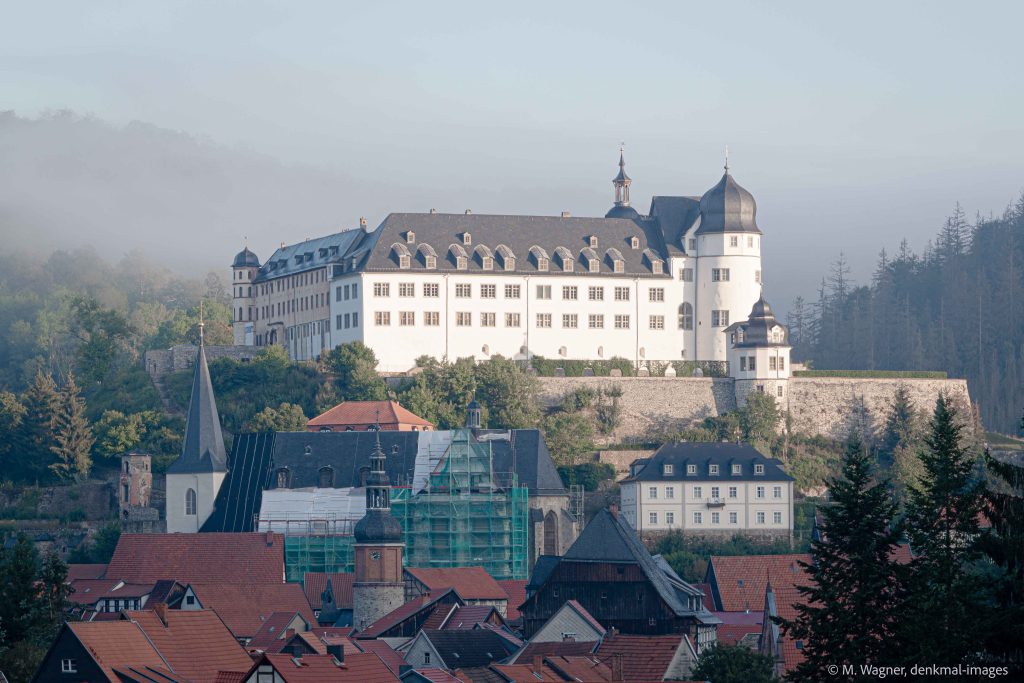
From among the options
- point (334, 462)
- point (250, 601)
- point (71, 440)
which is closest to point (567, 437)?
point (334, 462)

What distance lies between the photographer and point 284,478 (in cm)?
9656

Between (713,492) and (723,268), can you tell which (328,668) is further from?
(723,268)

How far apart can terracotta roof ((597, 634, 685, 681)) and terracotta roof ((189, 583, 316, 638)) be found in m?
17.2

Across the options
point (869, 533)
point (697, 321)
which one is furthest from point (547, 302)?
point (869, 533)

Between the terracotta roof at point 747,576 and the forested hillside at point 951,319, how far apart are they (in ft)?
147

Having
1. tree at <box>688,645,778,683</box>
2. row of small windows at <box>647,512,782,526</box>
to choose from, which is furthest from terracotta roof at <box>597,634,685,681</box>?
row of small windows at <box>647,512,782,526</box>

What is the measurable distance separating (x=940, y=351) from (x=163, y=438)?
2082 inches

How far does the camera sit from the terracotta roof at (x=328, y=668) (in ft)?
166

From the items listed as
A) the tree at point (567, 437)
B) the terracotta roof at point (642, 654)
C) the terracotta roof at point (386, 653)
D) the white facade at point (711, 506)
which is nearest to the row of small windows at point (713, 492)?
the white facade at point (711, 506)

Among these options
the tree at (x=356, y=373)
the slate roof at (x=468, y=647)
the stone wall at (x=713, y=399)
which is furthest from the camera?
the stone wall at (x=713, y=399)

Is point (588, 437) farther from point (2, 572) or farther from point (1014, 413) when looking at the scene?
point (2, 572)

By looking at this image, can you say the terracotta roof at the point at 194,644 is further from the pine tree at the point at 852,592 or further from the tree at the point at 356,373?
the tree at the point at 356,373

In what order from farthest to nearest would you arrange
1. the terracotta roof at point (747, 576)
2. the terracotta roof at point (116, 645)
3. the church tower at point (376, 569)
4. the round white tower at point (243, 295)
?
the round white tower at point (243, 295)
the church tower at point (376, 569)
the terracotta roof at point (747, 576)
the terracotta roof at point (116, 645)

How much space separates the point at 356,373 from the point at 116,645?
5266cm
